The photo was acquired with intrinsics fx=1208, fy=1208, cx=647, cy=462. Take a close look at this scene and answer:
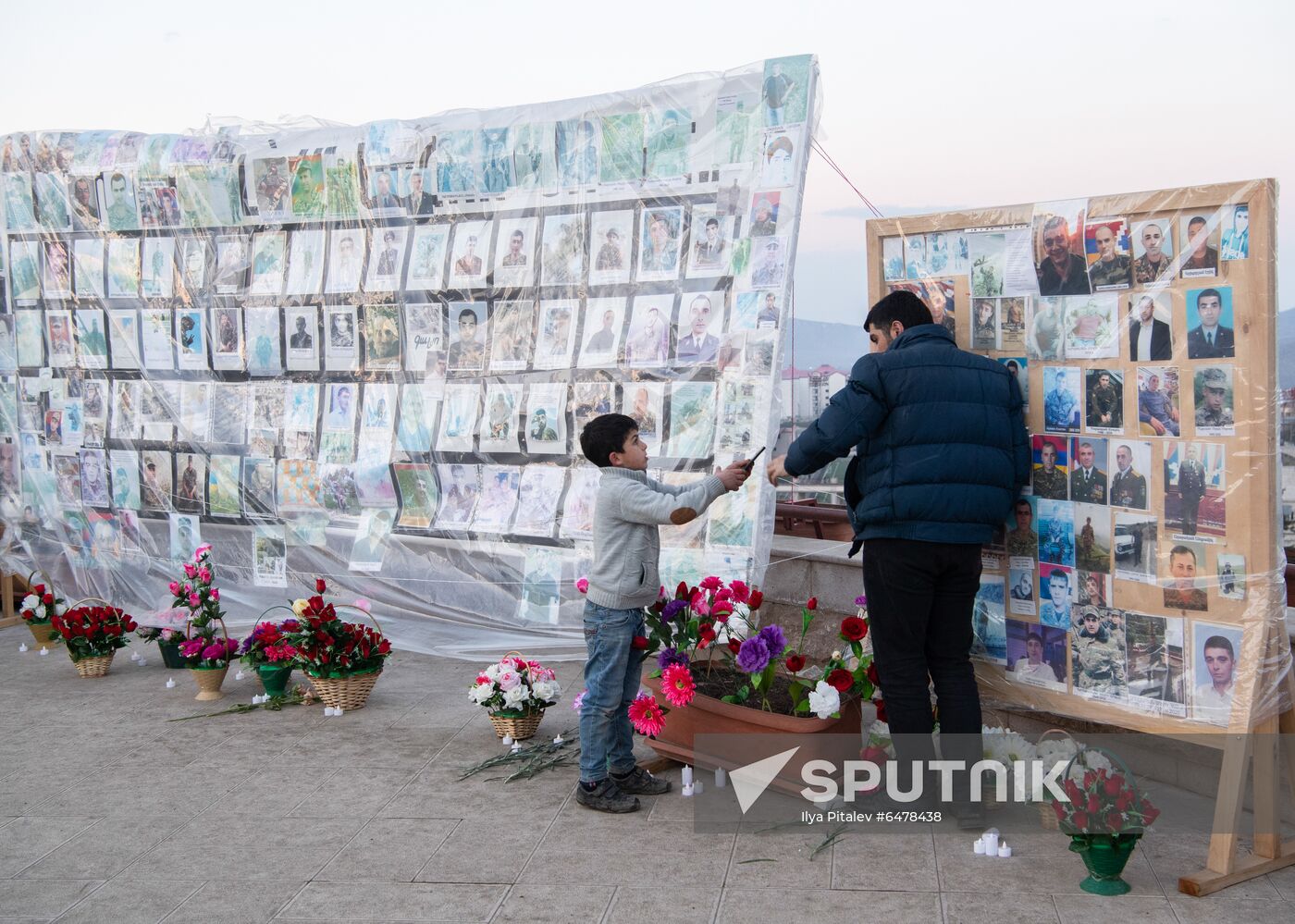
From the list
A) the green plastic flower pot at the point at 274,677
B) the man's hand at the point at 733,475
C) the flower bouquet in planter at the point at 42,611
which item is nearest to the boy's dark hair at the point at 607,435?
the man's hand at the point at 733,475

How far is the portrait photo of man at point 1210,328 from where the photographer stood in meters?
3.41

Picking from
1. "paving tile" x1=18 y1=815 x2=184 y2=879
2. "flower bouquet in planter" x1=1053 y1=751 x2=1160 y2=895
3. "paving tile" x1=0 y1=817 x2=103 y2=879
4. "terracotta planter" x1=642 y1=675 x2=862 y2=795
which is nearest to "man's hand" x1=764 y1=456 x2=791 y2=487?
"terracotta planter" x1=642 y1=675 x2=862 y2=795

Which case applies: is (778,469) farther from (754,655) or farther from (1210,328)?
(1210,328)

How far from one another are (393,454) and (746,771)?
3.16m

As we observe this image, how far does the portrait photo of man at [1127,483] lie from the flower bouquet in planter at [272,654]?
12.1 ft

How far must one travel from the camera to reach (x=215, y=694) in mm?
5891

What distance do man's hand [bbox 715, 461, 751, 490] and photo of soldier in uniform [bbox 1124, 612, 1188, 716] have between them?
1.28 m

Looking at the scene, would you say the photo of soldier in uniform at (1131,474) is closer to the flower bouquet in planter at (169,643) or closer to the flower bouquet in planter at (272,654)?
the flower bouquet in planter at (272,654)

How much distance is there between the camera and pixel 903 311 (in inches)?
158

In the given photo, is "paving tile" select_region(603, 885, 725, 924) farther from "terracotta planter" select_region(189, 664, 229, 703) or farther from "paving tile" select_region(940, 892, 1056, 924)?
"terracotta planter" select_region(189, 664, 229, 703)

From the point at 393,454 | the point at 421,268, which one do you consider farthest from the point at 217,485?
the point at 421,268

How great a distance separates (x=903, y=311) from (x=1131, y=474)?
2.93 ft

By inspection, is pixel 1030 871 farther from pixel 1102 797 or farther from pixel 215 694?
pixel 215 694

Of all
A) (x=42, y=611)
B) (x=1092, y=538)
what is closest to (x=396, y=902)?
(x=1092, y=538)
